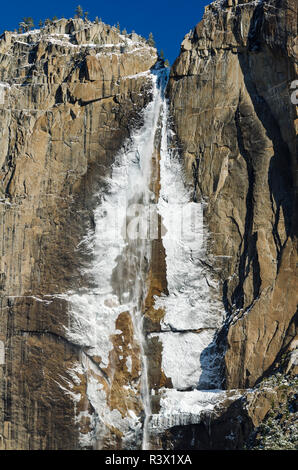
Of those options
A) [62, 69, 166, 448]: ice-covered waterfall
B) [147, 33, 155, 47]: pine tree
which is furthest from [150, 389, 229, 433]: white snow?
[147, 33, 155, 47]: pine tree

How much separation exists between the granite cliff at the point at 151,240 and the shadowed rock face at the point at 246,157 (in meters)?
0.07

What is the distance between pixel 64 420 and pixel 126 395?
3.51 m

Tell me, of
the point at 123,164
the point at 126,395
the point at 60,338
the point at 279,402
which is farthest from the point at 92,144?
the point at 279,402

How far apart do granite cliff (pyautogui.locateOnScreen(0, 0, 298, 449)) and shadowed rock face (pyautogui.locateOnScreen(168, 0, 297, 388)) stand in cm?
7

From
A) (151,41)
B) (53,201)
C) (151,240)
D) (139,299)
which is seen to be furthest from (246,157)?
(151,41)

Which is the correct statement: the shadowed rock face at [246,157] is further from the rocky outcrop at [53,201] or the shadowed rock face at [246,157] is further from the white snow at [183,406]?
the rocky outcrop at [53,201]

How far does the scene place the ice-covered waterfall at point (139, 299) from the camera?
45.5m

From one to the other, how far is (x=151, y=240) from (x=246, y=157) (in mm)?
6642

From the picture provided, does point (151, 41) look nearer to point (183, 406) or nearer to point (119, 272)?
point (119, 272)

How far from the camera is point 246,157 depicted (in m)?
45.4

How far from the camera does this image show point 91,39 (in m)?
50.9

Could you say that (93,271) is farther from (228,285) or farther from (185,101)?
(185,101)

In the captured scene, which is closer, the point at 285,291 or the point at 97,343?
the point at 285,291
